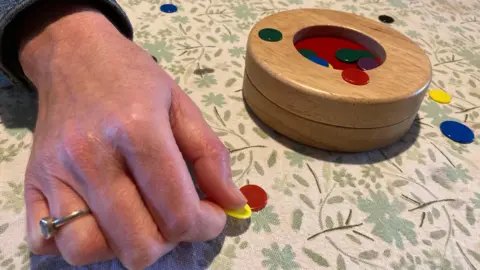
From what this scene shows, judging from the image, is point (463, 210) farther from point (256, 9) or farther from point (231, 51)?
point (256, 9)

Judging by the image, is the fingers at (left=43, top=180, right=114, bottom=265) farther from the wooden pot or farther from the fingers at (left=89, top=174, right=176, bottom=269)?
the wooden pot

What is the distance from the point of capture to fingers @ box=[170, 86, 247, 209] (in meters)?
0.40

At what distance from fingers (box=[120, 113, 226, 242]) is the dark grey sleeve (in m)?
0.20

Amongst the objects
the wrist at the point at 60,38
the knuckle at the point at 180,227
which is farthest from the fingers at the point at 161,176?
the wrist at the point at 60,38

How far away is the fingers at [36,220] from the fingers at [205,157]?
0.44ft

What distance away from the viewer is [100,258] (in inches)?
13.7

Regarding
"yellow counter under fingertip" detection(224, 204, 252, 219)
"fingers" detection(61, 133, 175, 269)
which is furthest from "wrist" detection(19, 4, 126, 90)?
"yellow counter under fingertip" detection(224, 204, 252, 219)

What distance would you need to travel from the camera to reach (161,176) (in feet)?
1.09

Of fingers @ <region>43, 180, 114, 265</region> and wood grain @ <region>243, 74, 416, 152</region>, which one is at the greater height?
fingers @ <region>43, 180, 114, 265</region>

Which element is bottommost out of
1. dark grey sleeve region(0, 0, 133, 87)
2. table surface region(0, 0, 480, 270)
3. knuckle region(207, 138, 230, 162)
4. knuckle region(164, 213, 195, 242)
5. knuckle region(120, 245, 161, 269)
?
table surface region(0, 0, 480, 270)

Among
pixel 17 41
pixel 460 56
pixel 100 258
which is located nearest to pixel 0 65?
pixel 17 41

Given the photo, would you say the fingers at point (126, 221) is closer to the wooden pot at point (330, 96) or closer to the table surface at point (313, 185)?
the table surface at point (313, 185)

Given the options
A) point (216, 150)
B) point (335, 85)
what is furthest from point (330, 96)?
point (216, 150)

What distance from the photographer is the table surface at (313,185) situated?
0.42 meters
